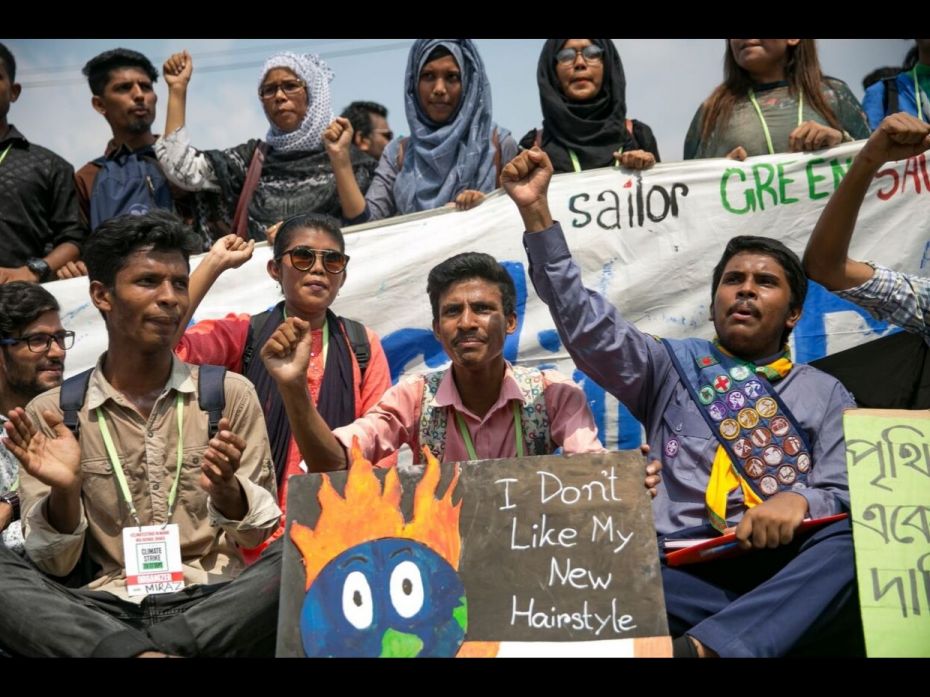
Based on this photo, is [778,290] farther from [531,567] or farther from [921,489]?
[531,567]

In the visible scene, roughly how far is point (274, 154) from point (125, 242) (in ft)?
6.26

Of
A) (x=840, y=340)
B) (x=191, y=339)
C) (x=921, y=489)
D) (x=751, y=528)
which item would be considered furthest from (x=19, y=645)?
(x=840, y=340)

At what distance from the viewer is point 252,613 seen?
14.0ft

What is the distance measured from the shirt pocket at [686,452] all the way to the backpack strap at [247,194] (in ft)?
8.48

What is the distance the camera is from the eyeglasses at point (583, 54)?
6301mm

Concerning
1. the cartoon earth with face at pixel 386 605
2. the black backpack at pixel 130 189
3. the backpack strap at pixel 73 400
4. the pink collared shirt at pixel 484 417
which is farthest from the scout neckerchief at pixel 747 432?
the black backpack at pixel 130 189

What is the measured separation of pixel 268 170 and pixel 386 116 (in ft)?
10.5

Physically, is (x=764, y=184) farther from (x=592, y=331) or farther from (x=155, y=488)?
(x=155, y=488)

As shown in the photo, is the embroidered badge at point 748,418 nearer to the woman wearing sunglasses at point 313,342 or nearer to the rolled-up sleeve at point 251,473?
the woman wearing sunglasses at point 313,342

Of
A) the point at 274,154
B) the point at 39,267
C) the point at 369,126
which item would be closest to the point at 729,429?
the point at 274,154

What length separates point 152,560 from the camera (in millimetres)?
4348

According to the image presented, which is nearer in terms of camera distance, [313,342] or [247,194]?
[313,342]

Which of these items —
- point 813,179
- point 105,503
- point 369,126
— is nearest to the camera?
point 105,503

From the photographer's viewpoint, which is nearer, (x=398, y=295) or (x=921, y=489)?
(x=921, y=489)
